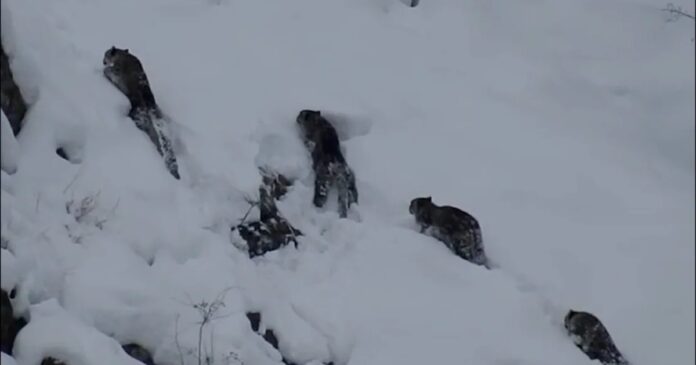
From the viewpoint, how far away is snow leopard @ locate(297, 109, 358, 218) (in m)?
7.58

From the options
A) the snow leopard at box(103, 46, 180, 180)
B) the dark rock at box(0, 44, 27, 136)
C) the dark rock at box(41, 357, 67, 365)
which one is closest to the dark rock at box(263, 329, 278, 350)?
the snow leopard at box(103, 46, 180, 180)

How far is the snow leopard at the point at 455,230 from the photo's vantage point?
24.6 ft

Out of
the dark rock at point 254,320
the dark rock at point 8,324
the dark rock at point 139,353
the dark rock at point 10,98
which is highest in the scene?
the dark rock at point 10,98

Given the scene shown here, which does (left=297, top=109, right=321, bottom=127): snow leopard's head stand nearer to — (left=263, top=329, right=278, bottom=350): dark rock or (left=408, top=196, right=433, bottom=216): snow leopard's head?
(left=408, top=196, right=433, bottom=216): snow leopard's head

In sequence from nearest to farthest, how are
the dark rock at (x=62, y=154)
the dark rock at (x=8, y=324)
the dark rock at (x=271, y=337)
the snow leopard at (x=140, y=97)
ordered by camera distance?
the dark rock at (x=8, y=324) → the dark rock at (x=271, y=337) → the dark rock at (x=62, y=154) → the snow leopard at (x=140, y=97)

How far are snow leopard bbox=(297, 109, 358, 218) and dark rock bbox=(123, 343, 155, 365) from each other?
89.2 inches

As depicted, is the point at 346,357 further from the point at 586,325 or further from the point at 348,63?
the point at 348,63

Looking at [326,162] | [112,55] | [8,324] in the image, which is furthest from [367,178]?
[8,324]

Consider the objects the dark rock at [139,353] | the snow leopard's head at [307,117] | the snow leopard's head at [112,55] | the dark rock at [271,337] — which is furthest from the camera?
the snow leopard's head at [307,117]

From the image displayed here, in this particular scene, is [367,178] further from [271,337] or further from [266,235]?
[271,337]

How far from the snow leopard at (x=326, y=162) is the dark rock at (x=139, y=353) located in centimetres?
227

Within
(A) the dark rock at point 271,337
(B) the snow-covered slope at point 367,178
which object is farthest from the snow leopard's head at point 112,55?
(A) the dark rock at point 271,337

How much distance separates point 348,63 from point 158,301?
4.41 meters

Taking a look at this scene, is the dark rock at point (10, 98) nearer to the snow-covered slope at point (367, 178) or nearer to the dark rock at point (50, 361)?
the snow-covered slope at point (367, 178)
